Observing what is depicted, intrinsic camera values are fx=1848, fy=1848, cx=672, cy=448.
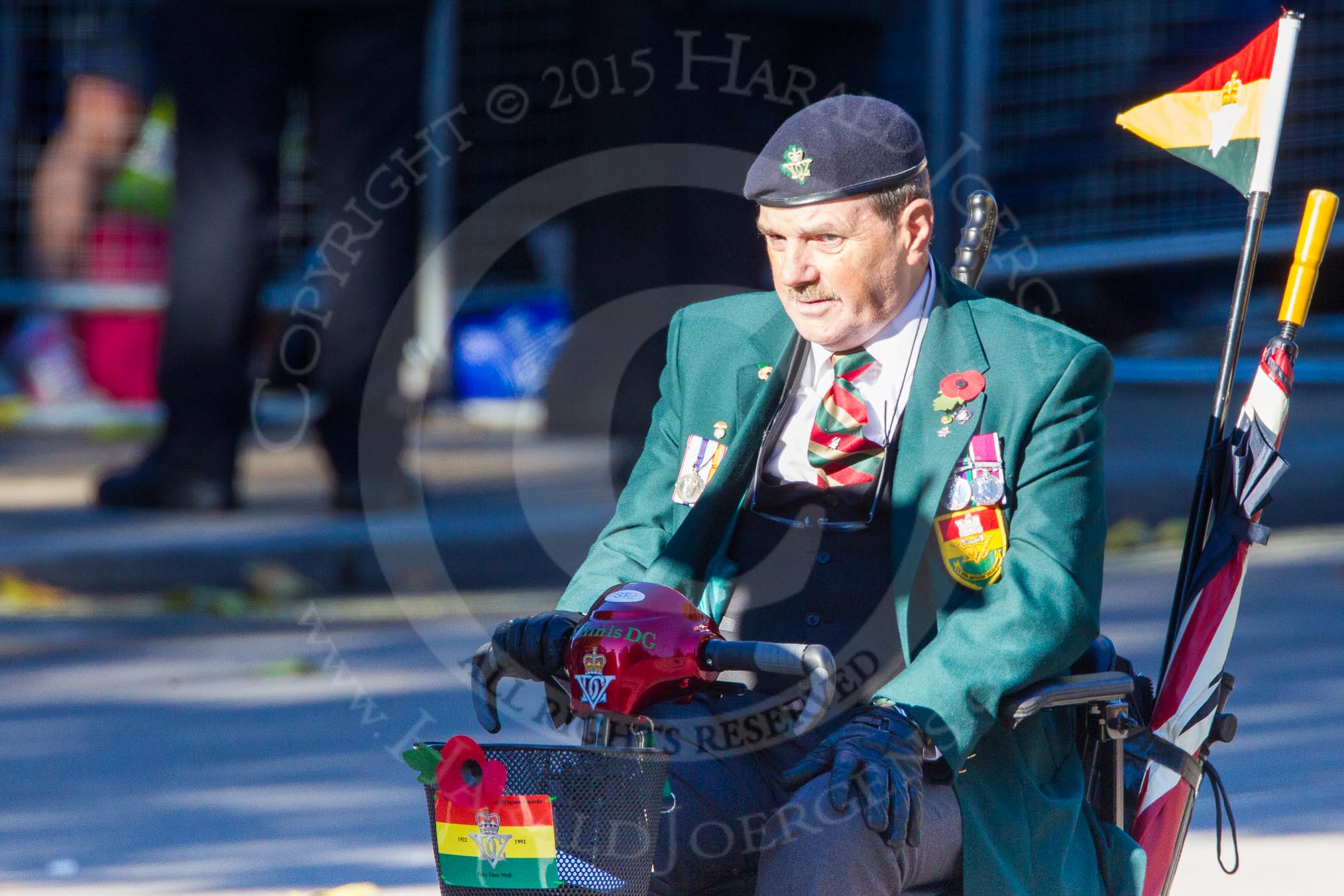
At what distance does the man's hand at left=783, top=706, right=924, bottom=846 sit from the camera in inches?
80.1

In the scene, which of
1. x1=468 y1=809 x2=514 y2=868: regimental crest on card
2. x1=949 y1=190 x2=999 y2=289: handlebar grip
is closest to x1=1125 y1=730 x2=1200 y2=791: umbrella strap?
x1=949 y1=190 x2=999 y2=289: handlebar grip

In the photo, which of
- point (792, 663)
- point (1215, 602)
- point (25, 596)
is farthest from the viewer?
point (25, 596)

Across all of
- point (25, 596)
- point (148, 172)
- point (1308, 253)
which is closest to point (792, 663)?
point (1308, 253)

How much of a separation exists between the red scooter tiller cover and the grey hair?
2.01ft

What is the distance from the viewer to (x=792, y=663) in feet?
6.67

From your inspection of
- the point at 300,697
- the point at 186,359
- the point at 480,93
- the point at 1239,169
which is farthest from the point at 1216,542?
the point at 480,93

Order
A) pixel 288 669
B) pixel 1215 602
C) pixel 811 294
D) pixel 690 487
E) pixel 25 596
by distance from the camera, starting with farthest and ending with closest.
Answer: pixel 25 596, pixel 288 669, pixel 1215 602, pixel 690 487, pixel 811 294

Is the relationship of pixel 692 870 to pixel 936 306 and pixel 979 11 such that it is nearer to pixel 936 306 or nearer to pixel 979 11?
pixel 936 306

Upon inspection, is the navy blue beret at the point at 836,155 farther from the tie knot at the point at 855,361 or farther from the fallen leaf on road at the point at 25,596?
the fallen leaf on road at the point at 25,596

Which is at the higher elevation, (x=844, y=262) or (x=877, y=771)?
(x=844, y=262)

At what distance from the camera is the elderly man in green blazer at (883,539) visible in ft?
7.48

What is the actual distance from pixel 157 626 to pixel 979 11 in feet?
19.1

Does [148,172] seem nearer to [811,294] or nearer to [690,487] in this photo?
[690,487]

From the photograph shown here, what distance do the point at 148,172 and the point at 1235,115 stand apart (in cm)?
1047
